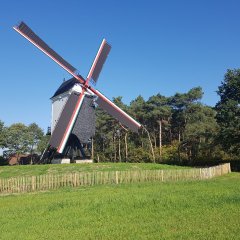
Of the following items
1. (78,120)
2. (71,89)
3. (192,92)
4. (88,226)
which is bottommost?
(88,226)

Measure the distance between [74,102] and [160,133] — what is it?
94.6 ft

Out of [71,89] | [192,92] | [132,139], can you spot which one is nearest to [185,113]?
[192,92]

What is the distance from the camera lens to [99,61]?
4194 cm

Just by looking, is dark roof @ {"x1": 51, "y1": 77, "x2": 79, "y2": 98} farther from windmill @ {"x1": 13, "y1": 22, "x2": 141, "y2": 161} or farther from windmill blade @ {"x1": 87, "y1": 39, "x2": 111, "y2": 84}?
windmill blade @ {"x1": 87, "y1": 39, "x2": 111, "y2": 84}

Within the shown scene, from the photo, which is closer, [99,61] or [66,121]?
[66,121]

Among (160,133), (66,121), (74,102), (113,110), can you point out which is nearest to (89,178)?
(66,121)

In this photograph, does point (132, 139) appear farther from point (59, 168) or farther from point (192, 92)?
point (59, 168)

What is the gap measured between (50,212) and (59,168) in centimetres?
2052

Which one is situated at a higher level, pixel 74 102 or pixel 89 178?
pixel 74 102

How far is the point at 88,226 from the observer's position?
1041 centimetres

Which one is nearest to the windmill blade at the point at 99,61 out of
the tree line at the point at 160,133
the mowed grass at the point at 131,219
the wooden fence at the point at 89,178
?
the tree line at the point at 160,133

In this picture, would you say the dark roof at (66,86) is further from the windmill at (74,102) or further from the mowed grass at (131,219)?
the mowed grass at (131,219)

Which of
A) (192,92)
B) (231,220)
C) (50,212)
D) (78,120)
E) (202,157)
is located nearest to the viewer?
(231,220)

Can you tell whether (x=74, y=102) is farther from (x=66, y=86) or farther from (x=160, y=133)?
(x=160, y=133)
